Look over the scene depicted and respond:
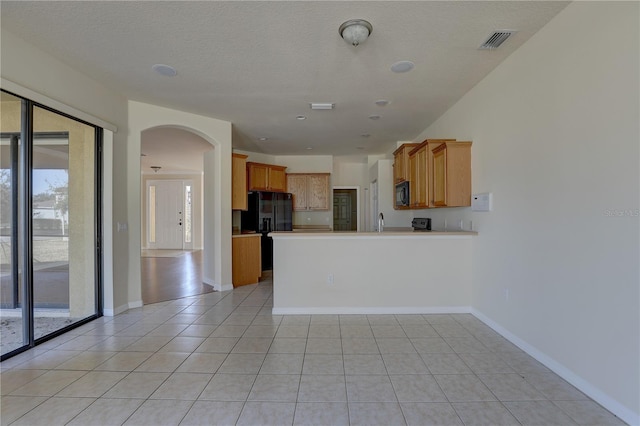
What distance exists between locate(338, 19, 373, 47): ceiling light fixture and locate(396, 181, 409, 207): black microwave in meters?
2.70

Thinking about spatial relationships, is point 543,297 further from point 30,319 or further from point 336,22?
point 30,319

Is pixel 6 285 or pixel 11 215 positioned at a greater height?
pixel 11 215

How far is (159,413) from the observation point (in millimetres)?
1784

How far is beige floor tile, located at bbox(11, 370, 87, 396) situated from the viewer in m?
2.00

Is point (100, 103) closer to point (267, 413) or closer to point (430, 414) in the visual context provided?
point (267, 413)

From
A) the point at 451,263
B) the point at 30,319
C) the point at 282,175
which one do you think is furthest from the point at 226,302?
the point at 282,175

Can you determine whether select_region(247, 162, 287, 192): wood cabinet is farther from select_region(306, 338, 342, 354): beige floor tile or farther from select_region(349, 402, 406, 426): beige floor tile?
select_region(349, 402, 406, 426): beige floor tile

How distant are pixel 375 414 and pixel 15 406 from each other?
225 centimetres

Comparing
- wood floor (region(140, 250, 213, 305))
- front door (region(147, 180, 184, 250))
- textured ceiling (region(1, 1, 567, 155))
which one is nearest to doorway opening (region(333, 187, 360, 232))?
wood floor (region(140, 250, 213, 305))

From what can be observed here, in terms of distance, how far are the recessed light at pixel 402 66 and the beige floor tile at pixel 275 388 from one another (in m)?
2.89

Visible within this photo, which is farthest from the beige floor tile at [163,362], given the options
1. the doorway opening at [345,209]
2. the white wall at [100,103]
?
the doorway opening at [345,209]

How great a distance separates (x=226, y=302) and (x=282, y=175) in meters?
3.47

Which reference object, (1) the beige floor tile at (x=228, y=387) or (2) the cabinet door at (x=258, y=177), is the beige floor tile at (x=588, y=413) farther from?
(2) the cabinet door at (x=258, y=177)

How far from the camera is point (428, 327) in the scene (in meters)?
3.11
